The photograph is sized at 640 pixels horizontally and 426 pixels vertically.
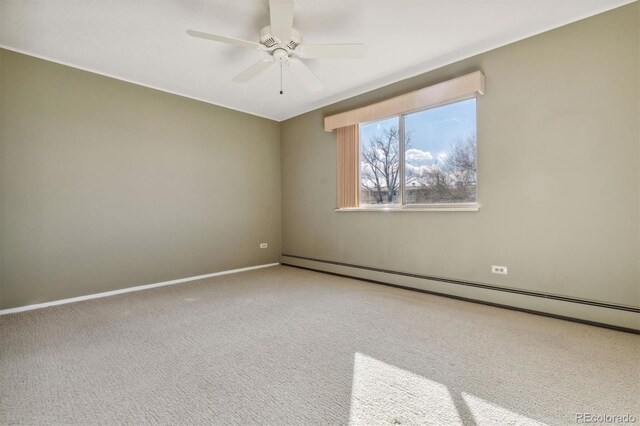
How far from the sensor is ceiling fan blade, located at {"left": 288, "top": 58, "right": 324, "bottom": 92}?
9.48 feet

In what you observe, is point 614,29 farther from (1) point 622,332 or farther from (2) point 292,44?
(2) point 292,44

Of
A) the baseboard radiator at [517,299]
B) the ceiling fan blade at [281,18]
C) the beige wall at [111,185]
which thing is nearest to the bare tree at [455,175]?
the baseboard radiator at [517,299]

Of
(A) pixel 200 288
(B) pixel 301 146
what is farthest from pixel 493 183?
(A) pixel 200 288

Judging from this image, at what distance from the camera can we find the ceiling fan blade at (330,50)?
239 cm

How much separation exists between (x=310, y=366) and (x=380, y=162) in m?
3.02

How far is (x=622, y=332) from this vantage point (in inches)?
93.2

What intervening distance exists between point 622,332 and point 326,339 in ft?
8.04

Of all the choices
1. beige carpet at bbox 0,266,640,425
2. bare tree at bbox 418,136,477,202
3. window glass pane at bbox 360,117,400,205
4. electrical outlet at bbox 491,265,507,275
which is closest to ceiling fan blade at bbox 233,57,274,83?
window glass pane at bbox 360,117,400,205

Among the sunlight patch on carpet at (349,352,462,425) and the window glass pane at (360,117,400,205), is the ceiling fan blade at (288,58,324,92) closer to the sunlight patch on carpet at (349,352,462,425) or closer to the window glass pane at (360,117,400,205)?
the window glass pane at (360,117,400,205)

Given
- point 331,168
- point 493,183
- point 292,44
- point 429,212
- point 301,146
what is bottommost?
point 429,212

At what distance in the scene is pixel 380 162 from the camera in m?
4.17

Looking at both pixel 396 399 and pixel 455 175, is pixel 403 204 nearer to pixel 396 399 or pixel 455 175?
pixel 455 175

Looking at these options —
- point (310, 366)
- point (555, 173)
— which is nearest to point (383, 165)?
point (555, 173)

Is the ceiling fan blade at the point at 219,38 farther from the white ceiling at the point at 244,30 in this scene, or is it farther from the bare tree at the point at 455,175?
the bare tree at the point at 455,175
